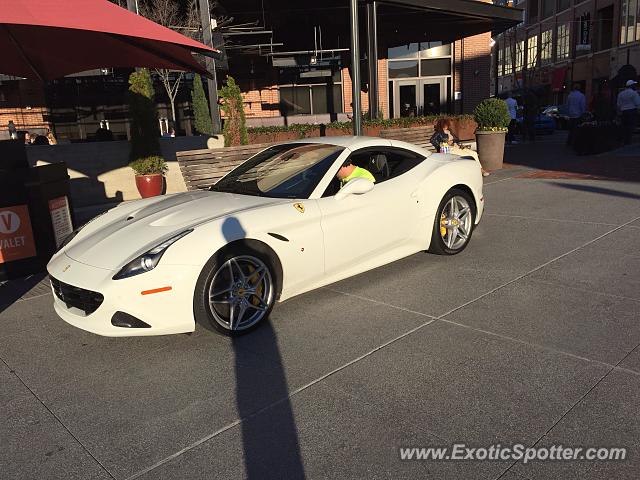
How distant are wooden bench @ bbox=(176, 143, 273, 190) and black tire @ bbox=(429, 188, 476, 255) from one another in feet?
13.9

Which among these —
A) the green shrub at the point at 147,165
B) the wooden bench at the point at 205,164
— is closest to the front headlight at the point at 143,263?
the wooden bench at the point at 205,164

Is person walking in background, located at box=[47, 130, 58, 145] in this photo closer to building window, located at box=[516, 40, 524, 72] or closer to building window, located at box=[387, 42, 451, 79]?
building window, located at box=[387, 42, 451, 79]

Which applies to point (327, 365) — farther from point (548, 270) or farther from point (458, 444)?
point (548, 270)

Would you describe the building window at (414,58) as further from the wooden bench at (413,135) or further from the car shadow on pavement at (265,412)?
the car shadow on pavement at (265,412)

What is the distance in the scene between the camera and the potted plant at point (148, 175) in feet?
34.5

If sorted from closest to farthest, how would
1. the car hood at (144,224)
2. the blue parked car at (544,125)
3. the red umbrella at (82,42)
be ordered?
1. the car hood at (144,224)
2. the red umbrella at (82,42)
3. the blue parked car at (544,125)

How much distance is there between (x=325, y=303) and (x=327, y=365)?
1.17 meters

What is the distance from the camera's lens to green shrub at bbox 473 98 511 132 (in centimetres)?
1213

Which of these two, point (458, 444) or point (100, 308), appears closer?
point (458, 444)

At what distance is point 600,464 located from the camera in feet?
8.04

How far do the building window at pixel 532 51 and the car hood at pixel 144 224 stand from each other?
64311mm

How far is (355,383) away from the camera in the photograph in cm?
327

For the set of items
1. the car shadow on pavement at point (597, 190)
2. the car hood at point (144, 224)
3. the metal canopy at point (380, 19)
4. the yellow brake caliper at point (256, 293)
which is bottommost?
the car shadow on pavement at point (597, 190)

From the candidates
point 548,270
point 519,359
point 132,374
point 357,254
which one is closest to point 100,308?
point 132,374
